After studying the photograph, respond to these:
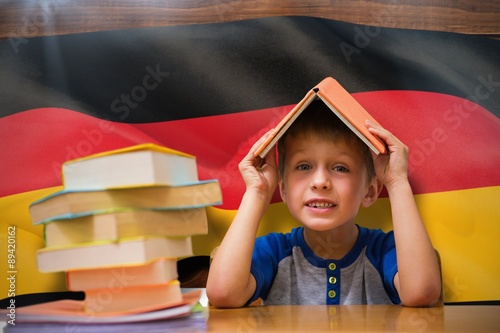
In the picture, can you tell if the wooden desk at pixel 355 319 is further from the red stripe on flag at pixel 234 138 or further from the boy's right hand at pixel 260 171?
the red stripe on flag at pixel 234 138

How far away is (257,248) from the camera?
4.77 ft

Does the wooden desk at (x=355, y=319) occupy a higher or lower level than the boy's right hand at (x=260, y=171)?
lower

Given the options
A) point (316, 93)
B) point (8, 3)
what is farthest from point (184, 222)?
point (8, 3)

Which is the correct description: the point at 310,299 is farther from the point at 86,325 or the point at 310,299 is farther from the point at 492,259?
the point at 86,325

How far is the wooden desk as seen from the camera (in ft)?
3.06

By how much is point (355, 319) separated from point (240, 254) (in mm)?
349

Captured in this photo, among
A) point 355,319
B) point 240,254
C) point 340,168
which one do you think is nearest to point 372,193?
point 340,168

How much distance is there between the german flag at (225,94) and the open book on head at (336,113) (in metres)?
0.27

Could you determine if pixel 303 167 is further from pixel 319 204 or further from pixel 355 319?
pixel 355 319

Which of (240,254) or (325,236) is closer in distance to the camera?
(240,254)

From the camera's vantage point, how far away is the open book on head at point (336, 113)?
46.1 inches

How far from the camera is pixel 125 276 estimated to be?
0.93 meters

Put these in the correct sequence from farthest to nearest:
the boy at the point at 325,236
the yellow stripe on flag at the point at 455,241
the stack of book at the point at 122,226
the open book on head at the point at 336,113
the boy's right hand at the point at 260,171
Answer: the yellow stripe on flag at the point at 455,241 < the boy's right hand at the point at 260,171 < the boy at the point at 325,236 < the open book on head at the point at 336,113 < the stack of book at the point at 122,226

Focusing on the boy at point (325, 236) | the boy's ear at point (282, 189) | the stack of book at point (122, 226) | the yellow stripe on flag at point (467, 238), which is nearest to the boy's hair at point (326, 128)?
the boy at point (325, 236)
